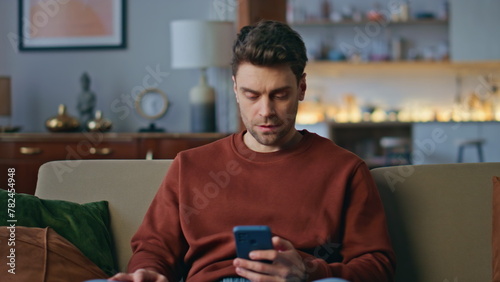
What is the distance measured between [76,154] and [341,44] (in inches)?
134

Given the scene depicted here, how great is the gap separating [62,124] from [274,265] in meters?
3.44

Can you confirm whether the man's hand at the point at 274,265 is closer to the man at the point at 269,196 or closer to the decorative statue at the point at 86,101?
the man at the point at 269,196

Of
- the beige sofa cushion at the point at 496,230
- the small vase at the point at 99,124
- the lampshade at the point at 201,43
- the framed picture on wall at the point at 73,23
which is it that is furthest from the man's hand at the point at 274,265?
the framed picture on wall at the point at 73,23

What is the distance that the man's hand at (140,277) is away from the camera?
5.24 feet

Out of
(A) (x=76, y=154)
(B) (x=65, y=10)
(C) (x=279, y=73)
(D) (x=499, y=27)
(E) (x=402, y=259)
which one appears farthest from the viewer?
(D) (x=499, y=27)

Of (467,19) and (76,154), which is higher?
(467,19)

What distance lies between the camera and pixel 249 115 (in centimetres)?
181

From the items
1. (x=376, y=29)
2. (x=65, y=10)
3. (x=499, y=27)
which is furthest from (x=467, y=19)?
(x=65, y=10)

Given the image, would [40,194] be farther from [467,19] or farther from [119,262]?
[467,19]

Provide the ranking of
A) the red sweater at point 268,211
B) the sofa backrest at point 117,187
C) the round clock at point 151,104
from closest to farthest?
1. the red sweater at point 268,211
2. the sofa backrest at point 117,187
3. the round clock at point 151,104

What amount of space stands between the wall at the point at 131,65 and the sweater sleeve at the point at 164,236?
126 inches

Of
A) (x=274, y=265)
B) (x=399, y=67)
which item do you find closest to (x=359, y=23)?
(x=399, y=67)

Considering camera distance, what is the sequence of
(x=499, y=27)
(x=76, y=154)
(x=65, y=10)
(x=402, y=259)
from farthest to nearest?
(x=499, y=27) → (x=65, y=10) → (x=76, y=154) → (x=402, y=259)

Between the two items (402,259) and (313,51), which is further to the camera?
(313,51)
